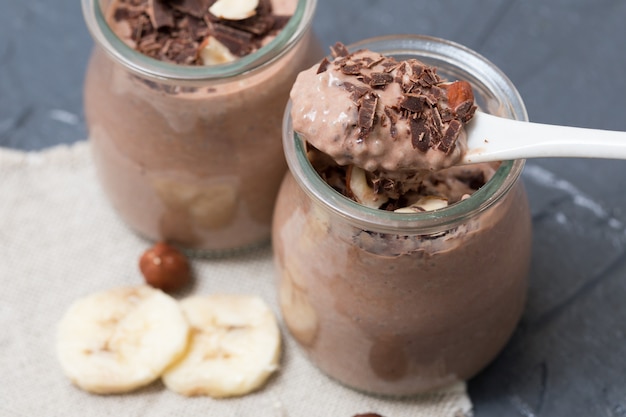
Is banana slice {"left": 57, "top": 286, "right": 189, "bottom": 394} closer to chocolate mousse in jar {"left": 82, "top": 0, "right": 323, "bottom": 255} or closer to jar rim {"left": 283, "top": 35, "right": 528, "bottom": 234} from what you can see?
chocolate mousse in jar {"left": 82, "top": 0, "right": 323, "bottom": 255}

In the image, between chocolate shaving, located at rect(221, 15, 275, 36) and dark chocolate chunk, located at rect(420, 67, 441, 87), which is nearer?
dark chocolate chunk, located at rect(420, 67, 441, 87)

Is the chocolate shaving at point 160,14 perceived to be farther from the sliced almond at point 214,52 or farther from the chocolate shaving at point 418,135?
the chocolate shaving at point 418,135

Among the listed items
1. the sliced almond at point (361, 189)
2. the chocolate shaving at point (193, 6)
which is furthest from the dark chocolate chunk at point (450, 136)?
the chocolate shaving at point (193, 6)

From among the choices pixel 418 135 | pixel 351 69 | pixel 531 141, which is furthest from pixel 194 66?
pixel 531 141

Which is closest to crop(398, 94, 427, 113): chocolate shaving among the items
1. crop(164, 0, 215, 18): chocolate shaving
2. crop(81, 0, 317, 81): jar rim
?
crop(81, 0, 317, 81): jar rim

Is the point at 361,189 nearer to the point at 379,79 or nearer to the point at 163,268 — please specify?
the point at 379,79
